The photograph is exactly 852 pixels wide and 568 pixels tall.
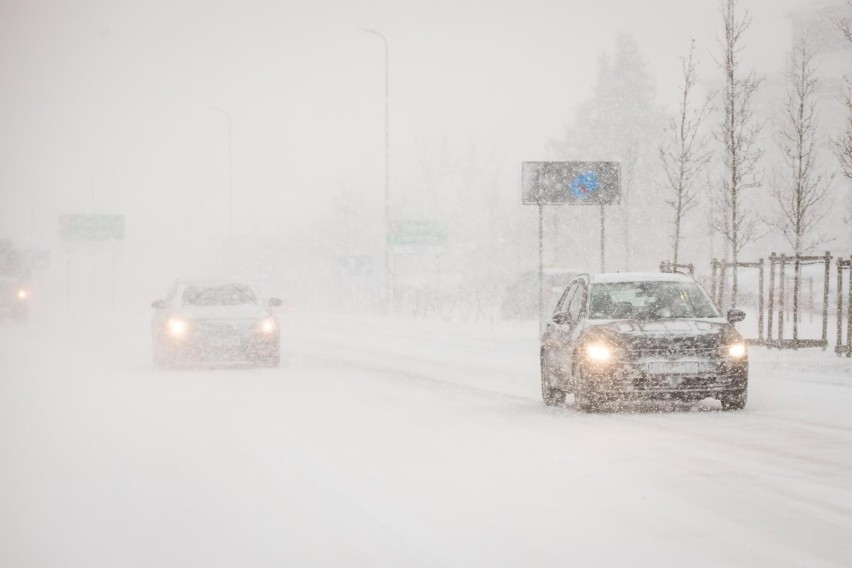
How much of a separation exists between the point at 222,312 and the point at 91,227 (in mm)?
58869

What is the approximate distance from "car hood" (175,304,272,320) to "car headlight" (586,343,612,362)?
921 centimetres

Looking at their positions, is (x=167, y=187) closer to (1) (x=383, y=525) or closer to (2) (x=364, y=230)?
(2) (x=364, y=230)

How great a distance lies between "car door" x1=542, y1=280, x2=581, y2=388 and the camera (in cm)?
1548

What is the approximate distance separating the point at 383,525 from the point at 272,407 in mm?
8014

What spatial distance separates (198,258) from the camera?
120m

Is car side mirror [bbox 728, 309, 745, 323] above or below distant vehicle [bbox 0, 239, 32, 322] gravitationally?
above

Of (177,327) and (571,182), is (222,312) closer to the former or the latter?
(177,327)

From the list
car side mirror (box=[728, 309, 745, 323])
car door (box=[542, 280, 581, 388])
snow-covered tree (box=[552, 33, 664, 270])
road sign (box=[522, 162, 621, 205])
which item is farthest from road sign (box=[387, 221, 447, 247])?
car side mirror (box=[728, 309, 745, 323])

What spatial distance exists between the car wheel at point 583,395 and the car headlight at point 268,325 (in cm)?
877

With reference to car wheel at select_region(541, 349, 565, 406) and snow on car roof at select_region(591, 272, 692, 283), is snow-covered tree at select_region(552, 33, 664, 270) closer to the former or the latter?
snow on car roof at select_region(591, 272, 692, 283)

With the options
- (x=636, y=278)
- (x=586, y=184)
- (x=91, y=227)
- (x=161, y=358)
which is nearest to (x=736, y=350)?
(x=636, y=278)

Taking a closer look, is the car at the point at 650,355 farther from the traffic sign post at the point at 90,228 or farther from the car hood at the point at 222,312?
the traffic sign post at the point at 90,228

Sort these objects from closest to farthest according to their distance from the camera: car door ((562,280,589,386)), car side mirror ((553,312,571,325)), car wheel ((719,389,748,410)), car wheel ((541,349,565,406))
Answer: car wheel ((719,389,748,410)) → car door ((562,280,589,386)) → car side mirror ((553,312,571,325)) → car wheel ((541,349,565,406))

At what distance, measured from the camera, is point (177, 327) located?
22578 mm
